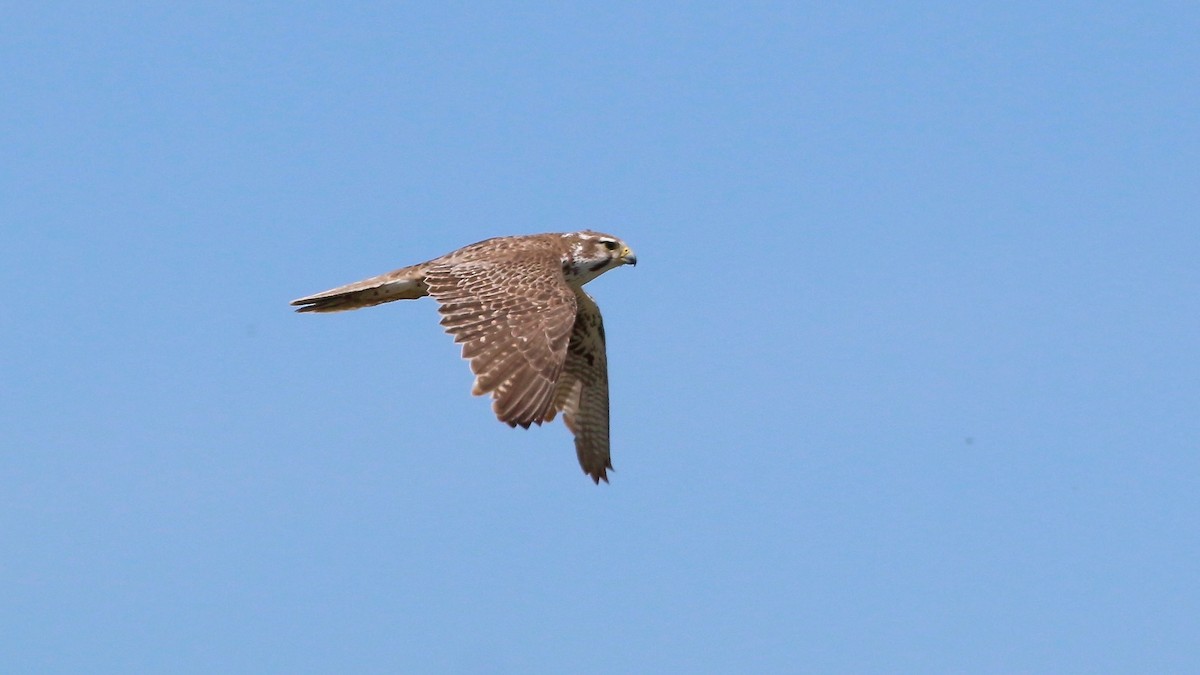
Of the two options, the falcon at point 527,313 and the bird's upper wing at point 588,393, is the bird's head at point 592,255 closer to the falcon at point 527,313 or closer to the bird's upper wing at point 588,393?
the falcon at point 527,313

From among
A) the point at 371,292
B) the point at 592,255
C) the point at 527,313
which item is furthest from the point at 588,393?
the point at 527,313

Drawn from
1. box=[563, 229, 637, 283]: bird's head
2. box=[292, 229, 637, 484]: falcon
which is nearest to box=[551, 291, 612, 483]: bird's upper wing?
box=[292, 229, 637, 484]: falcon

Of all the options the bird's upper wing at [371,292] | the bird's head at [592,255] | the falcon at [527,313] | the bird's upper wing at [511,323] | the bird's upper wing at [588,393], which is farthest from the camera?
the bird's upper wing at [588,393]

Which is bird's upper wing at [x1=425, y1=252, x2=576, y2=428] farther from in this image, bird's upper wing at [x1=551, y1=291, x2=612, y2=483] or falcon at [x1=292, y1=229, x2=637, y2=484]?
bird's upper wing at [x1=551, y1=291, x2=612, y2=483]

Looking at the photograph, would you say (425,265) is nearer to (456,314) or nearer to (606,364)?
(456,314)

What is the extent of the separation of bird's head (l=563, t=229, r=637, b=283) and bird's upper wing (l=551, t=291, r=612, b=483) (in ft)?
3.31

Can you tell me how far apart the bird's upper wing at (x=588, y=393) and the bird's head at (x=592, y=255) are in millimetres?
1008

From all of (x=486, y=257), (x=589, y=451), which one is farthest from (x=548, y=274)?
(x=589, y=451)

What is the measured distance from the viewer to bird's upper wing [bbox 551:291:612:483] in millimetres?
21438

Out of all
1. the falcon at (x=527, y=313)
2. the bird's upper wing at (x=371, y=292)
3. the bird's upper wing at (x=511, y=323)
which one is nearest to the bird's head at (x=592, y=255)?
the falcon at (x=527, y=313)

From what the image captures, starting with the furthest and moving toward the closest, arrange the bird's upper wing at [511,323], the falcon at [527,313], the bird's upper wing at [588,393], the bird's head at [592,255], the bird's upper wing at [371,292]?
the bird's upper wing at [588,393]
the bird's head at [592,255]
the bird's upper wing at [371,292]
the falcon at [527,313]
the bird's upper wing at [511,323]

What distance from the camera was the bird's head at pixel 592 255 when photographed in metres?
20.0

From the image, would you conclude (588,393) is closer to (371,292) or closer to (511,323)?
(371,292)

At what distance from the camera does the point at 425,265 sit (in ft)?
62.8
